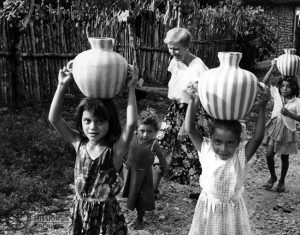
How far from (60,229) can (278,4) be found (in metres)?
19.0

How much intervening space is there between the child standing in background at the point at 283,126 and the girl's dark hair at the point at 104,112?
286 cm

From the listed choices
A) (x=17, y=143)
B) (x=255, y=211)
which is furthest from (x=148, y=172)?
(x=17, y=143)

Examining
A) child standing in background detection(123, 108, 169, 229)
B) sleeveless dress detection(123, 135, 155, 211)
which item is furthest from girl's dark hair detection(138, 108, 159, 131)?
sleeveless dress detection(123, 135, 155, 211)

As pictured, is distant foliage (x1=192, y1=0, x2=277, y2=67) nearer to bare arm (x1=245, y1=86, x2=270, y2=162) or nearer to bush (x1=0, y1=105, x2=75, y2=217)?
bush (x1=0, y1=105, x2=75, y2=217)

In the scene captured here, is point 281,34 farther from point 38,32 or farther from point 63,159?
point 63,159

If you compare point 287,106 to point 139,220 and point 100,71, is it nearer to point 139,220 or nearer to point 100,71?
point 139,220

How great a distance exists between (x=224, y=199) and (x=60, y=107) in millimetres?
1141

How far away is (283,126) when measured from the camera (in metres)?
5.44

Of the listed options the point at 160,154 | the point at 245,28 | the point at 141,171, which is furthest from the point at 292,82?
the point at 245,28

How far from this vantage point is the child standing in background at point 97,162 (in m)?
2.74

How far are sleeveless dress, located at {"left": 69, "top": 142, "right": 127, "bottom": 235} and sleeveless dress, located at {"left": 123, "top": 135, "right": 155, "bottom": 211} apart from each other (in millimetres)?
1409

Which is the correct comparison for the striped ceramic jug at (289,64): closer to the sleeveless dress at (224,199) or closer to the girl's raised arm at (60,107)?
the sleeveless dress at (224,199)

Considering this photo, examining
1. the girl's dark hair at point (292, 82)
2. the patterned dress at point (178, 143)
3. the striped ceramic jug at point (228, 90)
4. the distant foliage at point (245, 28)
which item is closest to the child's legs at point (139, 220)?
the patterned dress at point (178, 143)

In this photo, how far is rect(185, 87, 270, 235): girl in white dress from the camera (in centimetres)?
287
